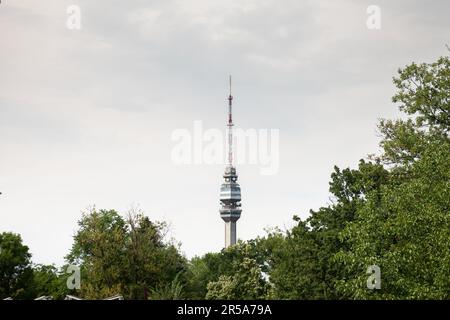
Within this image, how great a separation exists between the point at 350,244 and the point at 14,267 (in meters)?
47.5

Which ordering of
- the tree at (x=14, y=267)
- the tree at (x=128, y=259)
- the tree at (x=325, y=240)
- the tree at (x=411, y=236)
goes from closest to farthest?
the tree at (x=411, y=236) < the tree at (x=325, y=240) < the tree at (x=128, y=259) < the tree at (x=14, y=267)

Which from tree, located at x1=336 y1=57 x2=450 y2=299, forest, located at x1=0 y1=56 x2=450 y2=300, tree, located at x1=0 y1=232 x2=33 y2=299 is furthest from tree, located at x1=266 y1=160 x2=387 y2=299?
tree, located at x1=0 y1=232 x2=33 y2=299

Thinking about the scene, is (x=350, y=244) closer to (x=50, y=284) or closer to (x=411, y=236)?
(x=411, y=236)

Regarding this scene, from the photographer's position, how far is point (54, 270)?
120m

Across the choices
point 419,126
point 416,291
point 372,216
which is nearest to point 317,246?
point 419,126

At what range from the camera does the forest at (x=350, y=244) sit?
120ft

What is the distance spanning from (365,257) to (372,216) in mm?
2472

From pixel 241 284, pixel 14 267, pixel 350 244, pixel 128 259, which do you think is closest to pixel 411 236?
pixel 350 244

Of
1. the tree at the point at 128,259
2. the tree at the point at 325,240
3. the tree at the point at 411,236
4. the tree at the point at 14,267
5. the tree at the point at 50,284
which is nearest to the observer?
the tree at the point at 411,236

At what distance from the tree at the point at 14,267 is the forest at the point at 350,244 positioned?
12 cm

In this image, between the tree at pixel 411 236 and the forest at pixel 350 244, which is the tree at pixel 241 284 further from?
the tree at pixel 411 236

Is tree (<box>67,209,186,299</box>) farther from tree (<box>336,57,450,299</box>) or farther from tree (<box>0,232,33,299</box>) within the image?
tree (<box>336,57,450,299</box>)

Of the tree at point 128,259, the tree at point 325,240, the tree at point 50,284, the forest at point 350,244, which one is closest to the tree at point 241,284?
the forest at point 350,244
